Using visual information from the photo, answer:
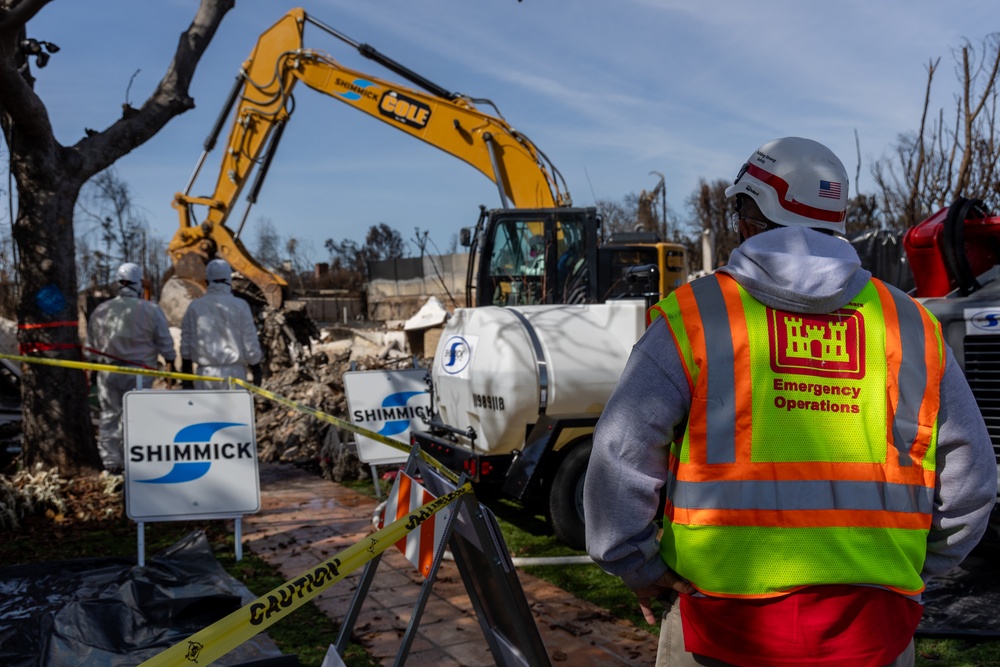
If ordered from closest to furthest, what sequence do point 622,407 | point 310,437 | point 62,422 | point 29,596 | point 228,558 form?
point 622,407, point 29,596, point 228,558, point 62,422, point 310,437

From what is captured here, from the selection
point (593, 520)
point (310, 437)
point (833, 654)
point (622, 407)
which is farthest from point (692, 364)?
point (310, 437)

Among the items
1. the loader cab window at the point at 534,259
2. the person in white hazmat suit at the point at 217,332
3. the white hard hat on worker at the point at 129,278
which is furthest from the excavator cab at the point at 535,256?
the white hard hat on worker at the point at 129,278

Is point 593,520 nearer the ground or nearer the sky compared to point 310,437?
nearer the sky

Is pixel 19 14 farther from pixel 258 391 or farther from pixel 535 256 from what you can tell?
pixel 535 256

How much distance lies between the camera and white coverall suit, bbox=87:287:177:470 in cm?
812

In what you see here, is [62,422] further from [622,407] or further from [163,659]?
[622,407]

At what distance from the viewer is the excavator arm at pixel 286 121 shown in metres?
12.2

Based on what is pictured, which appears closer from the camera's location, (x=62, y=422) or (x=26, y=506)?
(x=26, y=506)

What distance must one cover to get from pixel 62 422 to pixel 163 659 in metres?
6.41

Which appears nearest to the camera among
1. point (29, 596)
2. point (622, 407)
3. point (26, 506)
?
point (622, 407)

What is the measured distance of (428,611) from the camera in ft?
15.8

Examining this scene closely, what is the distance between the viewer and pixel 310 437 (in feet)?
32.6

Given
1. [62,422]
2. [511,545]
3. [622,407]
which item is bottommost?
[511,545]

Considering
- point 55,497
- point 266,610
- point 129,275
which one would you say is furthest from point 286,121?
point 266,610
